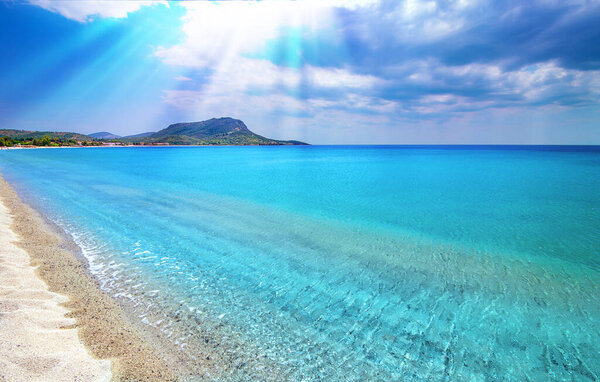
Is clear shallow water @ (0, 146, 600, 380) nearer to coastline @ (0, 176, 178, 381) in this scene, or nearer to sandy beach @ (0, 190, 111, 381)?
coastline @ (0, 176, 178, 381)

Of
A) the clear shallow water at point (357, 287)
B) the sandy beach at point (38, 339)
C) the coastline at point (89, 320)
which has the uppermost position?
the sandy beach at point (38, 339)

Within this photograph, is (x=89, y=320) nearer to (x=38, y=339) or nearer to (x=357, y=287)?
(x=38, y=339)

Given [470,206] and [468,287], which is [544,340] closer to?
[468,287]

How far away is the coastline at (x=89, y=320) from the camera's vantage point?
18.0ft

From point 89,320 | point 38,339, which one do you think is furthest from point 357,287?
point 38,339

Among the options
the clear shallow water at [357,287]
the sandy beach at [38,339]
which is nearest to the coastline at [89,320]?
the sandy beach at [38,339]

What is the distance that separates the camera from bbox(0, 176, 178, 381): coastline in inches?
216

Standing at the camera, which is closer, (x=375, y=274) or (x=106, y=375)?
(x=106, y=375)

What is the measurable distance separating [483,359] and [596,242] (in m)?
13.5

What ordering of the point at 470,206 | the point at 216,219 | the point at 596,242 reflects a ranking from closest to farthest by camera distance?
the point at 596,242, the point at 216,219, the point at 470,206

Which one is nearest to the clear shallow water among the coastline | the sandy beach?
the coastline

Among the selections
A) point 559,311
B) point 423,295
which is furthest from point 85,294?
point 559,311

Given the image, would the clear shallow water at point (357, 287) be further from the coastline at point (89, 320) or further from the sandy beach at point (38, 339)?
the sandy beach at point (38, 339)

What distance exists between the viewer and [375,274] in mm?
10227
